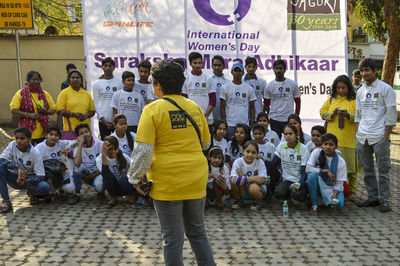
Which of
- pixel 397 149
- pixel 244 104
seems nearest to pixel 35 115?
pixel 244 104

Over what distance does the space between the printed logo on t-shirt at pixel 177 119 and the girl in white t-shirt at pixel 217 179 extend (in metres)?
2.52

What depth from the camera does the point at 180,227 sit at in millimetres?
2939

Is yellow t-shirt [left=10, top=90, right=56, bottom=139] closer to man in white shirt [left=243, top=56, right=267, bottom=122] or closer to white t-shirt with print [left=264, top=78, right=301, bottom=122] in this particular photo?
man in white shirt [left=243, top=56, right=267, bottom=122]

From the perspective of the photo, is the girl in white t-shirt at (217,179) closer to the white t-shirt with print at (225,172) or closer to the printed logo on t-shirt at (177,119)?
the white t-shirt with print at (225,172)

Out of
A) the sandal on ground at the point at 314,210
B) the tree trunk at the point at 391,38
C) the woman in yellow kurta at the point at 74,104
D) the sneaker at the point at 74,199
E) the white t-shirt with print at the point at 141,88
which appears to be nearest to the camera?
A: the sandal on ground at the point at 314,210

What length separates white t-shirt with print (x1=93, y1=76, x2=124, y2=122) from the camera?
643 centimetres

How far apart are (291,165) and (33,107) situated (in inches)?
146

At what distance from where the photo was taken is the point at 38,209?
537 cm

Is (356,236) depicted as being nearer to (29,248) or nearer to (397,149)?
(29,248)

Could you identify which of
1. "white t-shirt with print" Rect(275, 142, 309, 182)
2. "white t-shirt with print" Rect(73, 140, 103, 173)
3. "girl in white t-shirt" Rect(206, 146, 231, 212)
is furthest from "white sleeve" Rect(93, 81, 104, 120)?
"white t-shirt with print" Rect(275, 142, 309, 182)

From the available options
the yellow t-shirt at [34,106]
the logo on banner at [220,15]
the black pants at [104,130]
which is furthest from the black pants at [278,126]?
the yellow t-shirt at [34,106]

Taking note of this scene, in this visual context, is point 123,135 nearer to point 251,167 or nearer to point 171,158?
point 251,167

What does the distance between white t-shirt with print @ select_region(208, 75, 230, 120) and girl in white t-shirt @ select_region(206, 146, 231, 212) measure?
1.24 metres

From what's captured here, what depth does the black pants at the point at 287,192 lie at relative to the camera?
529cm
